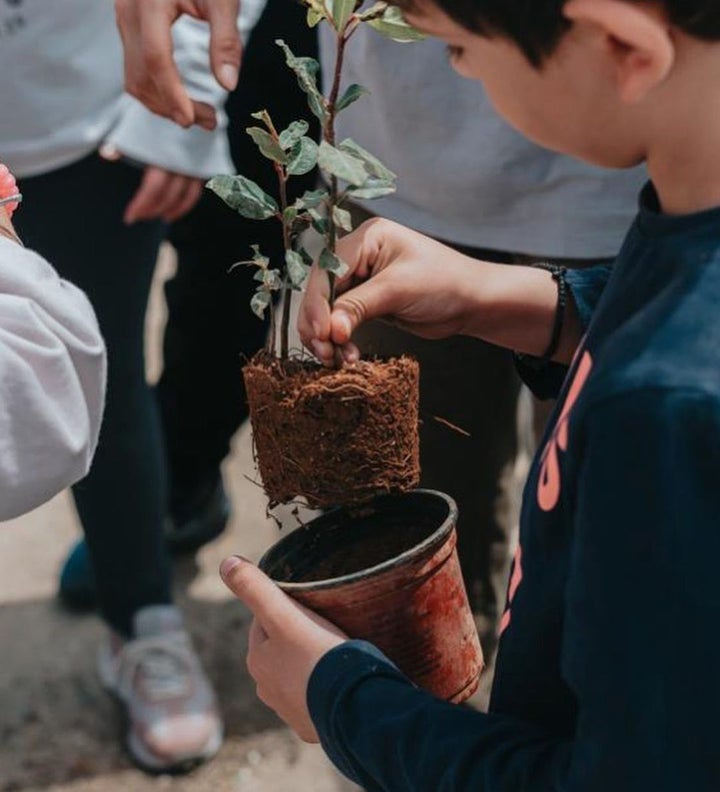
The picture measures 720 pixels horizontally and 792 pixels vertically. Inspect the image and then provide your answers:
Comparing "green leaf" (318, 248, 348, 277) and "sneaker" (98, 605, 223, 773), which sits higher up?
"green leaf" (318, 248, 348, 277)

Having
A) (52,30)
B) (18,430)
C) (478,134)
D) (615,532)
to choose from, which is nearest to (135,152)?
(52,30)

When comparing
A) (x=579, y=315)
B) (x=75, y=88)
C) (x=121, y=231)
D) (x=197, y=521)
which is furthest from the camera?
(x=197, y=521)

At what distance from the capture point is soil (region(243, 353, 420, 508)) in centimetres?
127

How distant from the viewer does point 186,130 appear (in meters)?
2.15

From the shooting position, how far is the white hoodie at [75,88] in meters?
2.01

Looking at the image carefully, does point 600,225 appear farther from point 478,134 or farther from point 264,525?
point 264,525

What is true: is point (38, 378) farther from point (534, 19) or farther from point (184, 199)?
point (184, 199)

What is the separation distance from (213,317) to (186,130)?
0.64 meters

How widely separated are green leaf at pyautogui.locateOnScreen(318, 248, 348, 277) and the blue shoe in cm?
168

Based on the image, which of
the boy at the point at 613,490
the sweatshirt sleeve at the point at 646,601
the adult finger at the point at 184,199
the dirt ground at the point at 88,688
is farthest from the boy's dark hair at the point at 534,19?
the dirt ground at the point at 88,688

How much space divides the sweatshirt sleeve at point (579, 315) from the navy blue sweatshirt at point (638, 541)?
1.26 ft

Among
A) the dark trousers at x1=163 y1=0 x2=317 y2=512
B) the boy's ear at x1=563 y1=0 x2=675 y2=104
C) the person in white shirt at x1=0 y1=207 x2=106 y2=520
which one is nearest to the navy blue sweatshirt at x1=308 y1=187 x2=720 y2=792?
the boy's ear at x1=563 y1=0 x2=675 y2=104

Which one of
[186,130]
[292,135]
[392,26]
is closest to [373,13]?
[392,26]

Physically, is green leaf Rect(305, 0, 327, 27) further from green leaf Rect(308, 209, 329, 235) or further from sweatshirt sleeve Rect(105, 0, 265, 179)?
sweatshirt sleeve Rect(105, 0, 265, 179)
